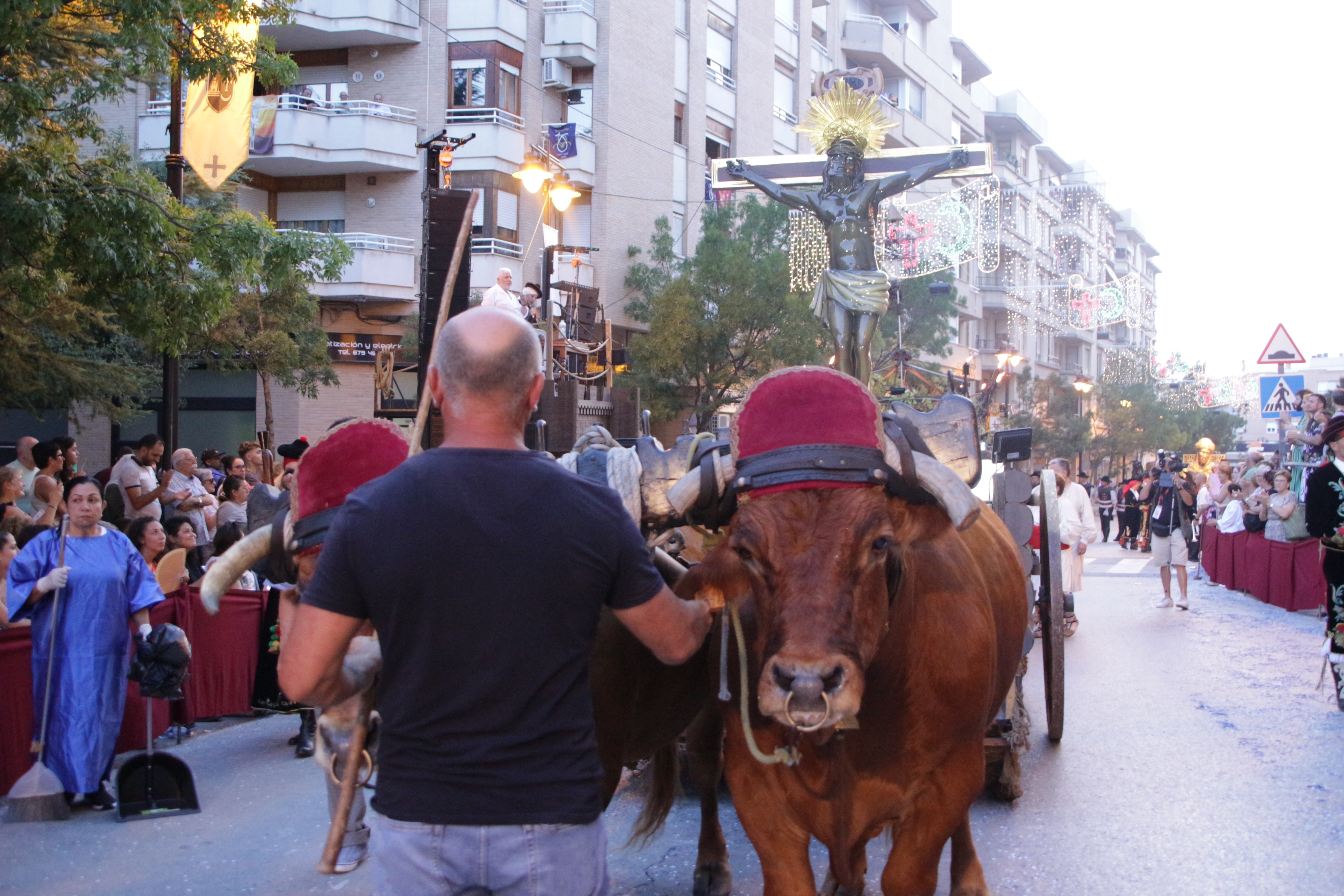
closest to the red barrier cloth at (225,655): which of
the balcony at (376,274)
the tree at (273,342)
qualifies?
the tree at (273,342)

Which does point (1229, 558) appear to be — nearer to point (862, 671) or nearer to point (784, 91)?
point (862, 671)

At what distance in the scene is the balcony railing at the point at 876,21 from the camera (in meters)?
46.2

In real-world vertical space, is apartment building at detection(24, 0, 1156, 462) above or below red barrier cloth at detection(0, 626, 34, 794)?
above

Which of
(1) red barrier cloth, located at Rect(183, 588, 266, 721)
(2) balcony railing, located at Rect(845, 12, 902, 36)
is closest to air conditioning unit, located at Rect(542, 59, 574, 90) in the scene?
(2) balcony railing, located at Rect(845, 12, 902, 36)

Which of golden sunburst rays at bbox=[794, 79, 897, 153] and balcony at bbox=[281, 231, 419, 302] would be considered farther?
balcony at bbox=[281, 231, 419, 302]

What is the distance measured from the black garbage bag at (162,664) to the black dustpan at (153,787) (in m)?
0.14

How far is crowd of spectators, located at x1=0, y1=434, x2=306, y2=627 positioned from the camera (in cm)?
844

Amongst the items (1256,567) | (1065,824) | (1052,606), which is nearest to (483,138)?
(1256,567)

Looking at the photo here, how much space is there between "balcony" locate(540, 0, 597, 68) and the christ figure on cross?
22.4 metres

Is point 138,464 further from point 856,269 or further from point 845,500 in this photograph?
point 845,500

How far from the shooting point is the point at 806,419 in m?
3.29

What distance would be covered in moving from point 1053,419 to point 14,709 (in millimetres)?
47104

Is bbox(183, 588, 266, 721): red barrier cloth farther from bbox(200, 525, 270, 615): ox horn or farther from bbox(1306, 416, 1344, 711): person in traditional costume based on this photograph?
bbox(1306, 416, 1344, 711): person in traditional costume

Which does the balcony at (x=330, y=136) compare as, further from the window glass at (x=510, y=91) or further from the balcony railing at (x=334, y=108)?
the window glass at (x=510, y=91)
